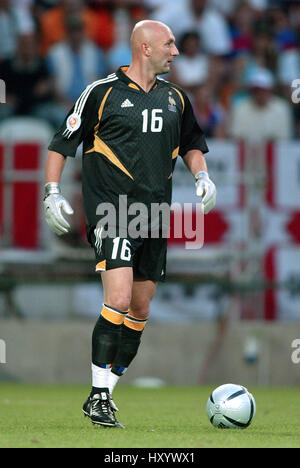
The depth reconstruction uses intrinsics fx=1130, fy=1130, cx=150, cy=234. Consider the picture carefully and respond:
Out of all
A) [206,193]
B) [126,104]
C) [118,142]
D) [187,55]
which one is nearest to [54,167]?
[118,142]

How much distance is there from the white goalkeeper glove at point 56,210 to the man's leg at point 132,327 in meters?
0.73

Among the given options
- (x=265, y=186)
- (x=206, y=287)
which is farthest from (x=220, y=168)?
(x=206, y=287)

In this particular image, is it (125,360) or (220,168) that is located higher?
(220,168)

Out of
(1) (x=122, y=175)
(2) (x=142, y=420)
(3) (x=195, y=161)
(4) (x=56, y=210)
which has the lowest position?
(2) (x=142, y=420)

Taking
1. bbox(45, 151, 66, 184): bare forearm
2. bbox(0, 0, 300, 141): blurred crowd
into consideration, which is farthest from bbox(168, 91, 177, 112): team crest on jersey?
bbox(0, 0, 300, 141): blurred crowd

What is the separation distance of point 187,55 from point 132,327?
26.1 ft

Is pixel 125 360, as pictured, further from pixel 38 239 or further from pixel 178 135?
pixel 38 239

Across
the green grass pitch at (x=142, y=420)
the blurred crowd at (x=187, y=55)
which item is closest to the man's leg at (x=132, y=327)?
the green grass pitch at (x=142, y=420)

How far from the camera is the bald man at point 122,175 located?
6.88m

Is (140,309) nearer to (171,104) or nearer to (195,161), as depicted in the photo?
(195,161)

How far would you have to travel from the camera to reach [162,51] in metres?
7.22

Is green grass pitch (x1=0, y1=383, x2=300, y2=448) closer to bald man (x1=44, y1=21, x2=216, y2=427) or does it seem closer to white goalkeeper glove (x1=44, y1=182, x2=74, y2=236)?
bald man (x1=44, y1=21, x2=216, y2=427)

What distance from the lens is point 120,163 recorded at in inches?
280

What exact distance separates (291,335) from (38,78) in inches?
181
